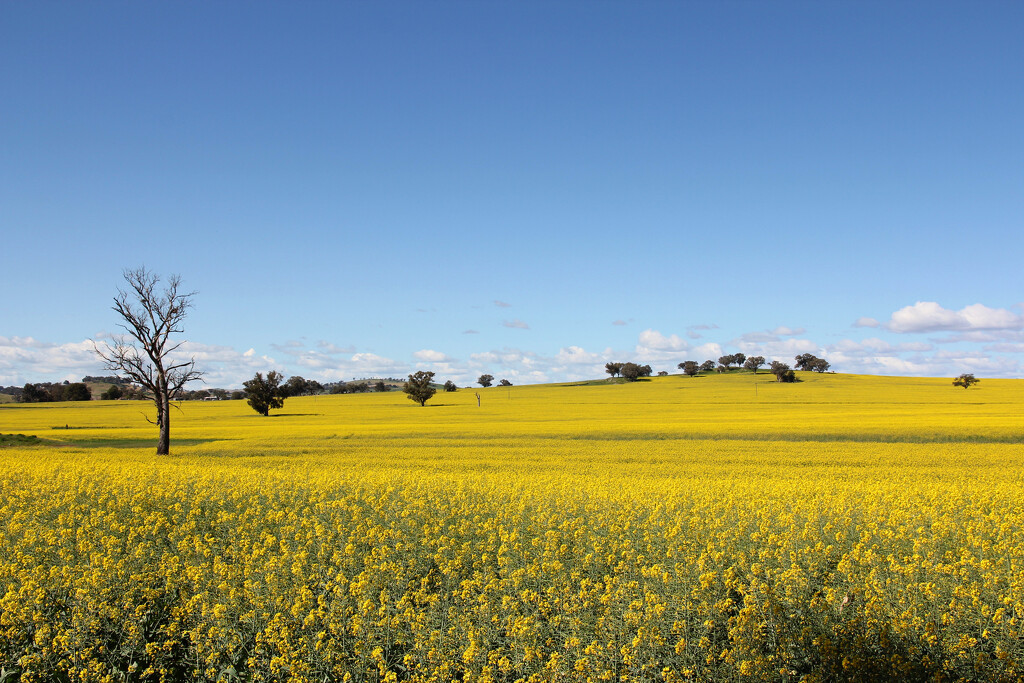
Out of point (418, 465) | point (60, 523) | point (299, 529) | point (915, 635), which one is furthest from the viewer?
point (418, 465)

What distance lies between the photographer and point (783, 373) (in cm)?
9662

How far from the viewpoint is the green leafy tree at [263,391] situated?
206ft

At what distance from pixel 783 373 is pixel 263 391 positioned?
7633cm

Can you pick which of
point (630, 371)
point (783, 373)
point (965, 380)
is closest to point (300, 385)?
point (630, 371)

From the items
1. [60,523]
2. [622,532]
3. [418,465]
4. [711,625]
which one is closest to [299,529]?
[60,523]

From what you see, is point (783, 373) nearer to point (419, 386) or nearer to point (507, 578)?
point (419, 386)

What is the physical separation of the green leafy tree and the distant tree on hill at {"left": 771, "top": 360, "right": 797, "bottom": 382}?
74.6 m

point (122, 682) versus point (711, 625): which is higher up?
point (711, 625)

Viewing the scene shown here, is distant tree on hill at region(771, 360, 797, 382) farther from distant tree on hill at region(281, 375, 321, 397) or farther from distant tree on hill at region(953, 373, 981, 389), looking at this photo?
distant tree on hill at region(281, 375, 321, 397)

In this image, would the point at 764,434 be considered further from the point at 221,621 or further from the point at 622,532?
the point at 221,621

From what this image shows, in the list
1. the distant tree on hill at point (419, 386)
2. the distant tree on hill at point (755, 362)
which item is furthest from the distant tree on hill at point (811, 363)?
the distant tree on hill at point (419, 386)

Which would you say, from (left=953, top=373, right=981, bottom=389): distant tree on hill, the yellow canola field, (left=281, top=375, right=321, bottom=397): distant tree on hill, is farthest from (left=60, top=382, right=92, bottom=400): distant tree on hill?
(left=953, top=373, right=981, bottom=389): distant tree on hill

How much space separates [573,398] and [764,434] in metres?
55.4

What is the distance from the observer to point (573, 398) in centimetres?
8250
